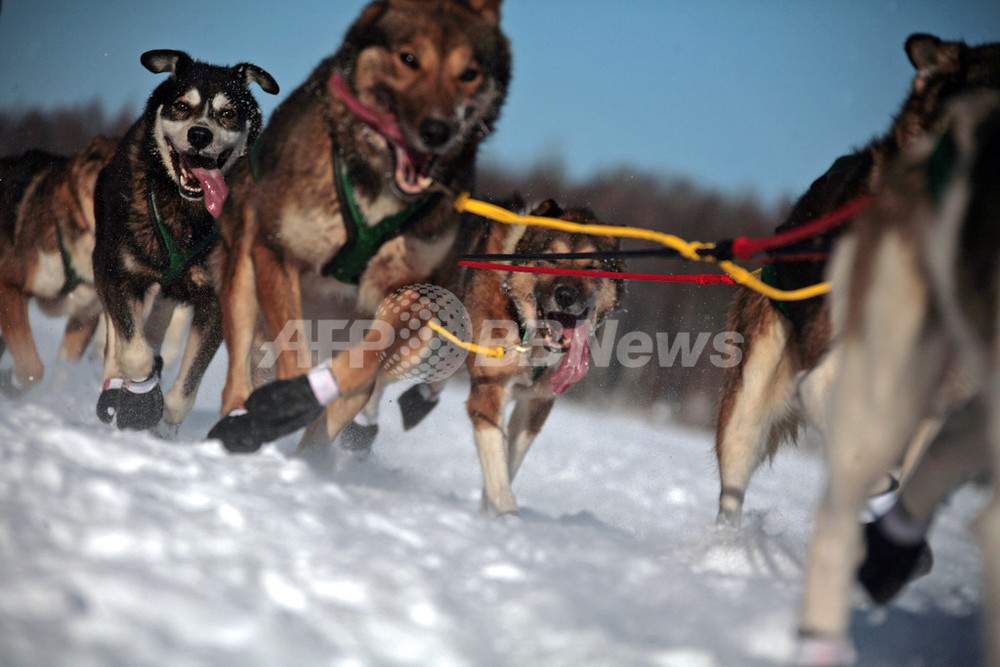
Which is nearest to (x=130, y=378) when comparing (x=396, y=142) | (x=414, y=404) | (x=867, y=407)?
(x=414, y=404)

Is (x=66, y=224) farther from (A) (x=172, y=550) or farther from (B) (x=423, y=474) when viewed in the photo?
(A) (x=172, y=550)

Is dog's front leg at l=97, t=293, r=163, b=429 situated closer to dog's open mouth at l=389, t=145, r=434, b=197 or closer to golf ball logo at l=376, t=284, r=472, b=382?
golf ball logo at l=376, t=284, r=472, b=382

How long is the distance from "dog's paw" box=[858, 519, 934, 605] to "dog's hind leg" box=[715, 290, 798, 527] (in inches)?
44.0

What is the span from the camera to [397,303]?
305cm

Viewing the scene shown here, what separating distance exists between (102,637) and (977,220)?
1.59 m

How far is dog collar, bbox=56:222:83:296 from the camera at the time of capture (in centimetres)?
489

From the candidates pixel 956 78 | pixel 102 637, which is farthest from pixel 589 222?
pixel 102 637

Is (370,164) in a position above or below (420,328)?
above

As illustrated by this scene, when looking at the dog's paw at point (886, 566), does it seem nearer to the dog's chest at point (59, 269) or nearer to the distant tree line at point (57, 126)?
the dog's chest at point (59, 269)

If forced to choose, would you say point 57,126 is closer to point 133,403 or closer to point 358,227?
point 133,403

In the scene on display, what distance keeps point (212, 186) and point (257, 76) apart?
0.63 meters

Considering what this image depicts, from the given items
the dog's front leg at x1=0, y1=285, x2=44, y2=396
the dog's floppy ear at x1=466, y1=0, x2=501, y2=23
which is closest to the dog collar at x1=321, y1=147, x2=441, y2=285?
the dog's floppy ear at x1=466, y1=0, x2=501, y2=23

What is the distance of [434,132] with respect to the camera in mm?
2605

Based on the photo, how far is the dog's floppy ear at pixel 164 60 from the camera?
12.8ft
